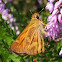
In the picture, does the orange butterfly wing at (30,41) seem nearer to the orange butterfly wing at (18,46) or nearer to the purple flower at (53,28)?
the orange butterfly wing at (18,46)

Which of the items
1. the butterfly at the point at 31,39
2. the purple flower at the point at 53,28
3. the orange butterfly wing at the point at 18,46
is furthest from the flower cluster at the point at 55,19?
the orange butterfly wing at the point at 18,46

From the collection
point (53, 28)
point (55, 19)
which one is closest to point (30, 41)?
point (53, 28)

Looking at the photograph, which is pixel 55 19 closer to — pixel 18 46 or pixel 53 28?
pixel 53 28

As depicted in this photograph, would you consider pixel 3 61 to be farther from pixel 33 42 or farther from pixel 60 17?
pixel 60 17

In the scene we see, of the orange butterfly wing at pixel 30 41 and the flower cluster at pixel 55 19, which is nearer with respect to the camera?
the flower cluster at pixel 55 19

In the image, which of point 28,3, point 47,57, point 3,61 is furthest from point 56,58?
point 28,3

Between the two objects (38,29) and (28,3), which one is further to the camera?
(28,3)
